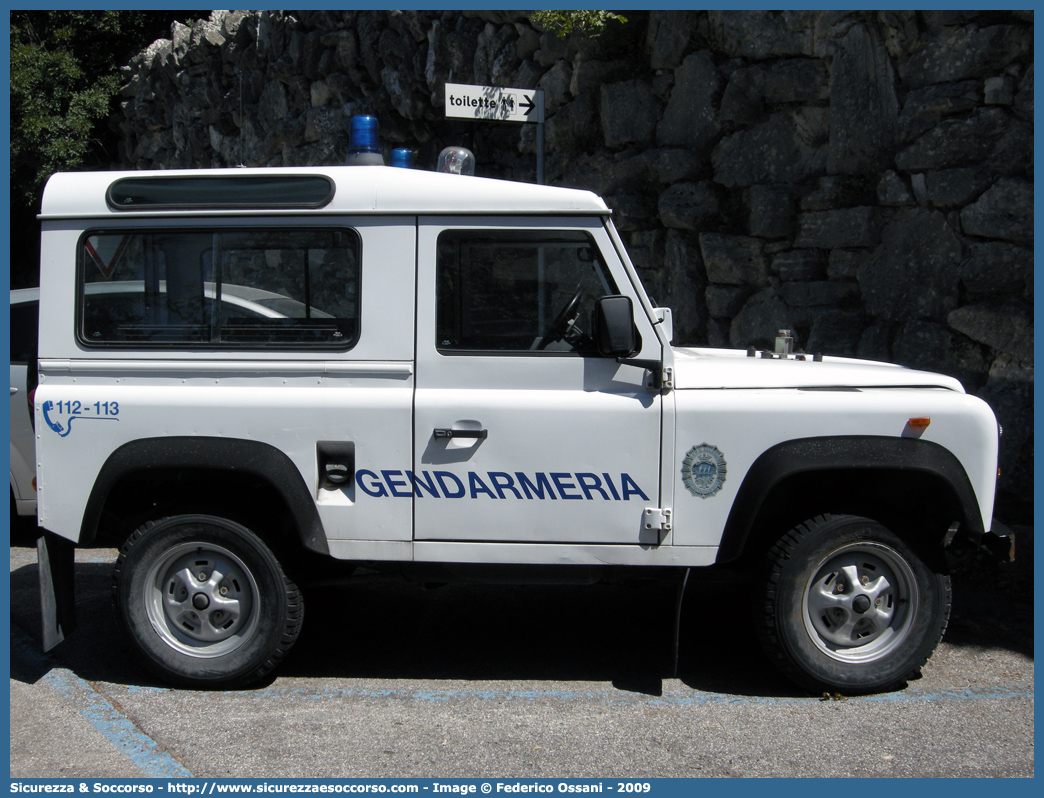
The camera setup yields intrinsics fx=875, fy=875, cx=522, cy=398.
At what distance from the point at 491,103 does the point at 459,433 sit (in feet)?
11.5

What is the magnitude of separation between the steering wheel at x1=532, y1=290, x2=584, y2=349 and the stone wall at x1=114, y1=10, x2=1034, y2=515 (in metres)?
3.77

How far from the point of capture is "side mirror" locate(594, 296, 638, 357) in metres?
3.66

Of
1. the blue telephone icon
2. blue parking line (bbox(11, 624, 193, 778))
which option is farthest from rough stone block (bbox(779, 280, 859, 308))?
blue parking line (bbox(11, 624, 193, 778))

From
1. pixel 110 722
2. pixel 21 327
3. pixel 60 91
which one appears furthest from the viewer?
pixel 60 91

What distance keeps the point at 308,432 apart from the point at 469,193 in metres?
1.27

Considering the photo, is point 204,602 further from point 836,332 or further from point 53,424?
point 836,332

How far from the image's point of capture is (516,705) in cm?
396

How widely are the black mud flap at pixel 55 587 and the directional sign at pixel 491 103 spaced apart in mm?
3909

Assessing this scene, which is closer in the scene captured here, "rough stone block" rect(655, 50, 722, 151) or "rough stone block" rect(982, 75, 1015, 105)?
"rough stone block" rect(982, 75, 1015, 105)

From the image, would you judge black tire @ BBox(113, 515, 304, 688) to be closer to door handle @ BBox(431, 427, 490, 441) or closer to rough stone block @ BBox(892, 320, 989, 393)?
door handle @ BBox(431, 427, 490, 441)

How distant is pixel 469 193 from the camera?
3863 mm

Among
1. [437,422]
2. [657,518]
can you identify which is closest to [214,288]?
[437,422]

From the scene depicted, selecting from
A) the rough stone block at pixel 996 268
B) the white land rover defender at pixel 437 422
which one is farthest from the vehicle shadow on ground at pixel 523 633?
the rough stone block at pixel 996 268

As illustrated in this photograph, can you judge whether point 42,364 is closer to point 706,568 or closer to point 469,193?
point 469,193
